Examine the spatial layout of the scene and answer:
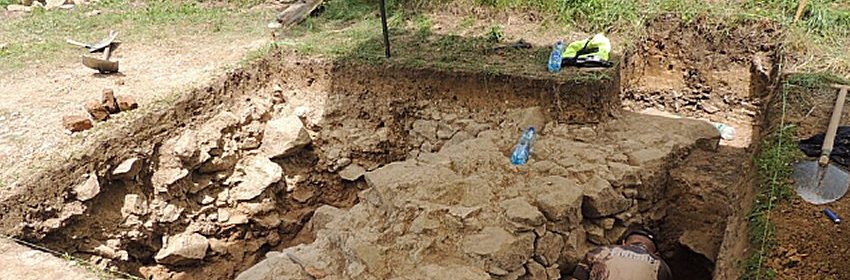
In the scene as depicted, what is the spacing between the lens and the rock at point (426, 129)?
5496 mm

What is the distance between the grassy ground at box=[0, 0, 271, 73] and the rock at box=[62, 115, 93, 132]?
2025mm

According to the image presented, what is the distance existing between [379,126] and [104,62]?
282 cm

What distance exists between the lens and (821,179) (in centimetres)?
337

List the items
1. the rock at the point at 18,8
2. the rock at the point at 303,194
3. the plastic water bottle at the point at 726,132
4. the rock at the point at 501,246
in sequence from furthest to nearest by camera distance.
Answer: the rock at the point at 18,8 → the rock at the point at 303,194 → the plastic water bottle at the point at 726,132 → the rock at the point at 501,246

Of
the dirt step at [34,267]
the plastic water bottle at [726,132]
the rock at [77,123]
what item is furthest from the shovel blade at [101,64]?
the plastic water bottle at [726,132]

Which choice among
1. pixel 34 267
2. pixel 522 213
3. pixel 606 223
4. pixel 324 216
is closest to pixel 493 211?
pixel 522 213

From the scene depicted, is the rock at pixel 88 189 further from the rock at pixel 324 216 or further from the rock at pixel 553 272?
the rock at pixel 553 272

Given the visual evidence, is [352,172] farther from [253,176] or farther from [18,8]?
[18,8]

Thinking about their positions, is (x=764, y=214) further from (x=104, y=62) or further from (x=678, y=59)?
(x=104, y=62)

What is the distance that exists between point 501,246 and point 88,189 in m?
3.14

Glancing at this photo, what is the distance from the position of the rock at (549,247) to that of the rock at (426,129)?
1871mm

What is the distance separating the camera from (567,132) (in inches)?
196

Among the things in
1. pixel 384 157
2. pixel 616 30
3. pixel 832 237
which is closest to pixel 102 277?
pixel 384 157

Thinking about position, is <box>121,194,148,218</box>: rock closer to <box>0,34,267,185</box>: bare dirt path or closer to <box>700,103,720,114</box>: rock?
<box>0,34,267,185</box>: bare dirt path
